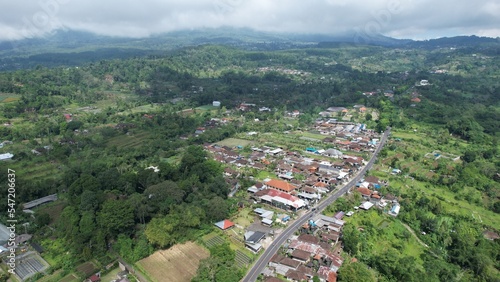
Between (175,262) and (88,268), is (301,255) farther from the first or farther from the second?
(88,268)

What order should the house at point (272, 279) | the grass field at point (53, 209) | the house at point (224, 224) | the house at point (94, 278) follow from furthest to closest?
1. the grass field at point (53, 209)
2. the house at point (224, 224)
3. the house at point (94, 278)
4. the house at point (272, 279)

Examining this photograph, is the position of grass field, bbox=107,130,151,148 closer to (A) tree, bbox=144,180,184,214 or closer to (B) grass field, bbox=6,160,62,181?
(B) grass field, bbox=6,160,62,181

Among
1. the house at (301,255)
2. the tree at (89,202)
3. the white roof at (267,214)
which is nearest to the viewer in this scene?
the house at (301,255)

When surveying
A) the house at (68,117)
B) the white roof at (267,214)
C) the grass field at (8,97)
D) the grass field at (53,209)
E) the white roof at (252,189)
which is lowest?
the house at (68,117)

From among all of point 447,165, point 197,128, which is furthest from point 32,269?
point 447,165

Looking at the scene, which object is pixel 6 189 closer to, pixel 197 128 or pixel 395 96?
pixel 197 128

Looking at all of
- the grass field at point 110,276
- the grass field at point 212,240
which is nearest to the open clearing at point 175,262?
the grass field at point 212,240

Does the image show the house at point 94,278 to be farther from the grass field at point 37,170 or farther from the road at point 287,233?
the grass field at point 37,170
